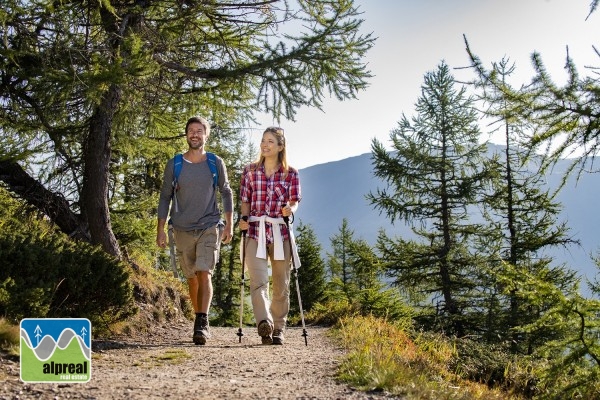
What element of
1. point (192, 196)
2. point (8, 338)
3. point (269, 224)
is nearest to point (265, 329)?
point (269, 224)

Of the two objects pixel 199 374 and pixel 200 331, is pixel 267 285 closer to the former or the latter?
pixel 200 331

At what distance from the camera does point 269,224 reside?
6109 millimetres

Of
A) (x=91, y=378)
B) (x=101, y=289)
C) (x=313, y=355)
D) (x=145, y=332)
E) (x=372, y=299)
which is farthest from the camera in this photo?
(x=372, y=299)

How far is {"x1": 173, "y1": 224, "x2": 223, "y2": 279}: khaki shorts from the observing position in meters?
6.00

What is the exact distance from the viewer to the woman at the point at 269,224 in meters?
6.03

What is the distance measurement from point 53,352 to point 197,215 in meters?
2.22

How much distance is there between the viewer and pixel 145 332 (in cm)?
727

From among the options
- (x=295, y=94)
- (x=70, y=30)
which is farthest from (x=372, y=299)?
(x=70, y=30)

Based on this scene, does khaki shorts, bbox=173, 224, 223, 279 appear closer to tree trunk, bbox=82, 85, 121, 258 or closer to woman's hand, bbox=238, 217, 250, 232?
woman's hand, bbox=238, 217, 250, 232

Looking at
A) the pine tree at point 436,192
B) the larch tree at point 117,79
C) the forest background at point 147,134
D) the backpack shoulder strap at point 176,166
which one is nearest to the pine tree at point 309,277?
the pine tree at point 436,192

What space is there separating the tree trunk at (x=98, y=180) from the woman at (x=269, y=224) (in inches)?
131

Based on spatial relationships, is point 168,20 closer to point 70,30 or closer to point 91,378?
point 70,30

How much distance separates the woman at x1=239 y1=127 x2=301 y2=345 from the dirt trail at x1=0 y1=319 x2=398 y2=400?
40cm

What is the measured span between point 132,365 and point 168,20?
223 inches
